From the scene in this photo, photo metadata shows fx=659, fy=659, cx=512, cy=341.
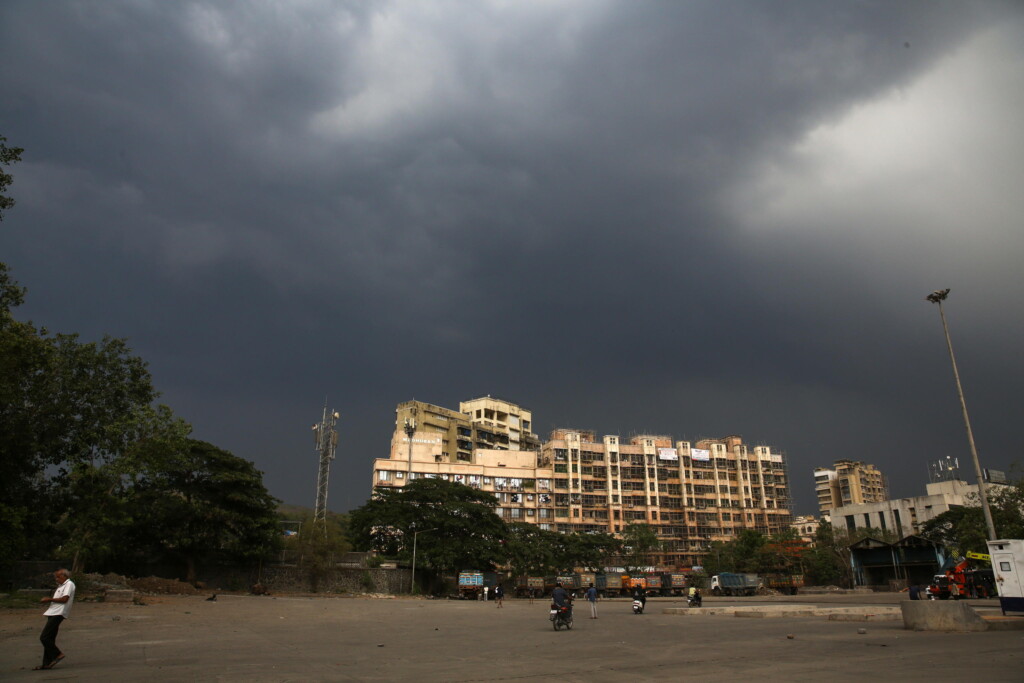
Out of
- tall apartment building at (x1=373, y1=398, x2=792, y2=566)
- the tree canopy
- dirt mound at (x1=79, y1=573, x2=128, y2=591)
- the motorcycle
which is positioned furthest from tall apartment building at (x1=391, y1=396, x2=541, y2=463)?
the motorcycle

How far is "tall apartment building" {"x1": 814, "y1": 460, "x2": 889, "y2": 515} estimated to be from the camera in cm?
15425

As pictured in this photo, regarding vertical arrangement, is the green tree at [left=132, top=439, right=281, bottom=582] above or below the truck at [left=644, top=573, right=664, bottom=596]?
above

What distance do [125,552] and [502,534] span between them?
34159mm

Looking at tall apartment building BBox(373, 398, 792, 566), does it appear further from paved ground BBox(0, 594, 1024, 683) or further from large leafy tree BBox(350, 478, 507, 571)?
paved ground BBox(0, 594, 1024, 683)

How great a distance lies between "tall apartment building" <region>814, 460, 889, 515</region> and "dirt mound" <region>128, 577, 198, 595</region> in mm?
143099

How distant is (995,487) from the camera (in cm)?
7038

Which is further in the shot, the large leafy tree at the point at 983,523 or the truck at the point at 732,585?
the truck at the point at 732,585

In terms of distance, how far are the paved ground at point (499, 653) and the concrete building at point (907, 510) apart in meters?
87.3

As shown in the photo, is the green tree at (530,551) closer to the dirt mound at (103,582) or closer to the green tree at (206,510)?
the green tree at (206,510)

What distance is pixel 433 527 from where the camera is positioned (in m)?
64.7

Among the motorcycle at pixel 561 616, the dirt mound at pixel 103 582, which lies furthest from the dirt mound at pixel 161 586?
the motorcycle at pixel 561 616

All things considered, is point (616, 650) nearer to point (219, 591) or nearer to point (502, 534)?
point (219, 591)

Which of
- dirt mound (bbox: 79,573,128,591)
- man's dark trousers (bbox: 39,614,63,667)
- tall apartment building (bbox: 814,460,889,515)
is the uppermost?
tall apartment building (bbox: 814,460,889,515)

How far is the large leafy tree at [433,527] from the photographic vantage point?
207 ft
